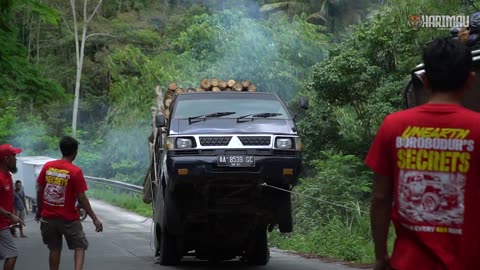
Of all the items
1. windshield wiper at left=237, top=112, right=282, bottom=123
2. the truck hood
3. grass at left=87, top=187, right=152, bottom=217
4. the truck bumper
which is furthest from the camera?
grass at left=87, top=187, right=152, bottom=217

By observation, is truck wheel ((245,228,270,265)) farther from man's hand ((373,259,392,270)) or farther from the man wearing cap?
man's hand ((373,259,392,270))

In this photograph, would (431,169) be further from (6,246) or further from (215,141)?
(215,141)

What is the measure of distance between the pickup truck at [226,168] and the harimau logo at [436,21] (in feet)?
22.1

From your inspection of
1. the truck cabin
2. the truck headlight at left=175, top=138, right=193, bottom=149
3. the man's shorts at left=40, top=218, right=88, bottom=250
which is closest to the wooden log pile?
the truck headlight at left=175, top=138, right=193, bottom=149

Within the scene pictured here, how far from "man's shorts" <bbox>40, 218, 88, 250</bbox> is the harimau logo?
1017 centimetres

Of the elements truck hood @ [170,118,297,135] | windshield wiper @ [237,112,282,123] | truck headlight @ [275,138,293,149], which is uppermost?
windshield wiper @ [237,112,282,123]

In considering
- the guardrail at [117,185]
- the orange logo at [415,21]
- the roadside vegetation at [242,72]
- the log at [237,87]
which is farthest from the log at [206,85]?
the guardrail at [117,185]

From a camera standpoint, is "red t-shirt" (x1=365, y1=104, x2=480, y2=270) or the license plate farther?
the license plate

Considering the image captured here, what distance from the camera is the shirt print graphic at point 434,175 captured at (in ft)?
13.9

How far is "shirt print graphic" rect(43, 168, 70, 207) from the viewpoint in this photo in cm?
962

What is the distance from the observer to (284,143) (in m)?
11.9

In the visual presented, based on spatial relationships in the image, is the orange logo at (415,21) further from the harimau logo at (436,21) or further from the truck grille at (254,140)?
the truck grille at (254,140)

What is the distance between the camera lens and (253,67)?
34344 mm

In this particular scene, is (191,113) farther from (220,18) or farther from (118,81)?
(118,81)
